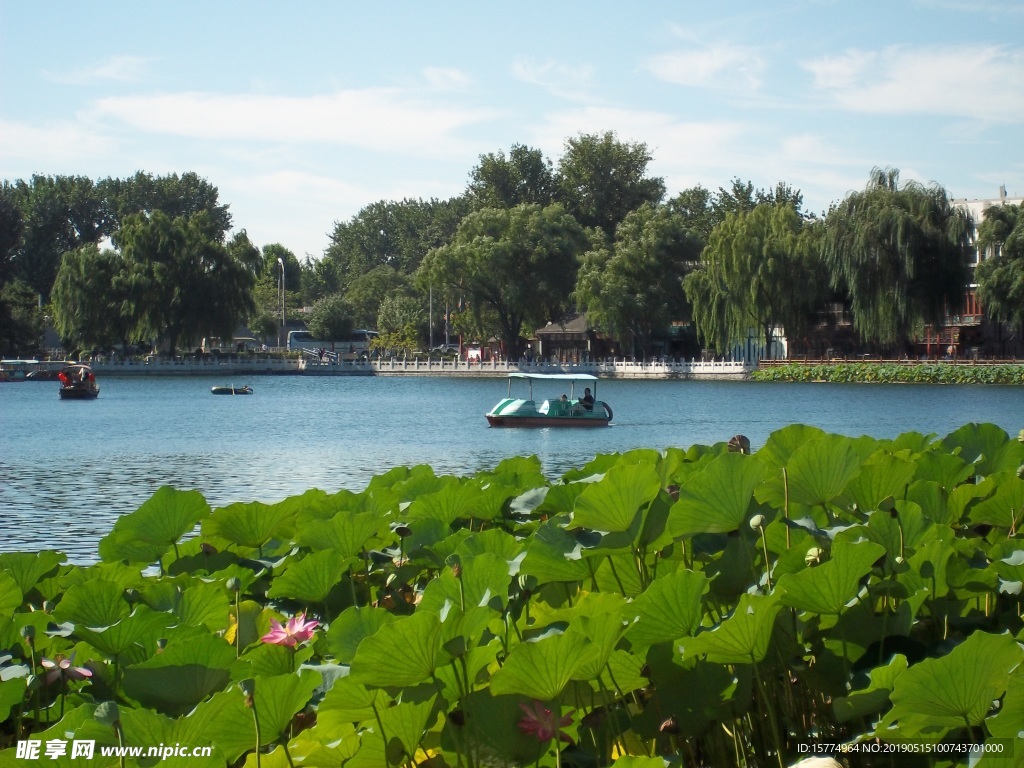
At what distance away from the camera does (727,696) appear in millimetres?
2357

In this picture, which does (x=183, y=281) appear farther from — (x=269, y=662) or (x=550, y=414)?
(x=269, y=662)

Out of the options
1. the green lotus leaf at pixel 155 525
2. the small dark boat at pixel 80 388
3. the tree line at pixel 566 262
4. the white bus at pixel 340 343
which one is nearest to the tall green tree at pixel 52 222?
the tree line at pixel 566 262

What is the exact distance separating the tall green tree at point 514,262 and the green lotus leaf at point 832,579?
69832mm

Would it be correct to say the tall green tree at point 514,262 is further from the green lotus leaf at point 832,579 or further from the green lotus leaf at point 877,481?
the green lotus leaf at point 832,579

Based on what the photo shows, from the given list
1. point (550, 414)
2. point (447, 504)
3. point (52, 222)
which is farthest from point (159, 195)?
point (447, 504)

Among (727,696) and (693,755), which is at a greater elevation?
(727,696)

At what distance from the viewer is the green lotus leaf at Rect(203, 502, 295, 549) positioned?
3.62m

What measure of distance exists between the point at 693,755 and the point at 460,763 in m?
0.53

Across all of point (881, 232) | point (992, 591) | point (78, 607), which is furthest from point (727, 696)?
point (881, 232)

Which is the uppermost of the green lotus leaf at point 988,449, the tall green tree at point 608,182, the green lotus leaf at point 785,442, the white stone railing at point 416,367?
the tall green tree at point 608,182

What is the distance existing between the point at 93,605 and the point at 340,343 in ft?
341

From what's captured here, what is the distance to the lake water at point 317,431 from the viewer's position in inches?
825

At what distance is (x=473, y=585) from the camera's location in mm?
2594

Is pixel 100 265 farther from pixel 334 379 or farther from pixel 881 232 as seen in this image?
pixel 881 232
